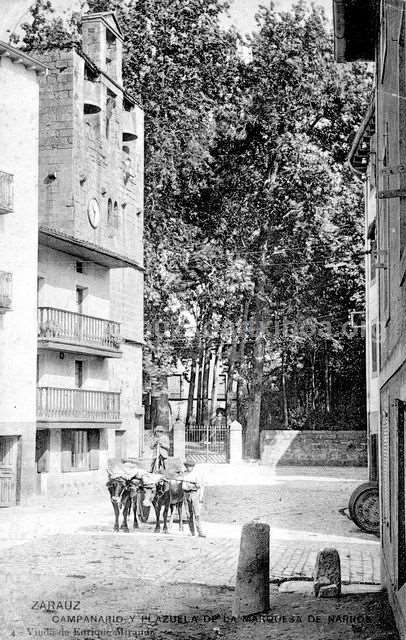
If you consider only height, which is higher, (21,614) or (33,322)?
(33,322)

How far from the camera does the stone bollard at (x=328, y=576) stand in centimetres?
1085

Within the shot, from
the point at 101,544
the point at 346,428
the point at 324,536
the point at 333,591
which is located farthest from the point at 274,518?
the point at 346,428

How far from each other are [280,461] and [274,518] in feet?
67.3

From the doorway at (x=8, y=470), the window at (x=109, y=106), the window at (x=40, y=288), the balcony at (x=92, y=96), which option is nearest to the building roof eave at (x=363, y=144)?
the window at (x=40, y=288)

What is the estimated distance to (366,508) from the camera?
1814 cm

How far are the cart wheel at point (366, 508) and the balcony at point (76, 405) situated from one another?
1272 cm

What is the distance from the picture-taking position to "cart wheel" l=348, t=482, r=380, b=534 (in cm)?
1802

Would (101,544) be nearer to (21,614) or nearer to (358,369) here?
(21,614)

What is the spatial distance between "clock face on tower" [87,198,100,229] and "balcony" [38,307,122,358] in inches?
135

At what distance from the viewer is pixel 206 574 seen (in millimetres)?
13453

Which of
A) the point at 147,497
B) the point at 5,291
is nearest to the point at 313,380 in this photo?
the point at 5,291

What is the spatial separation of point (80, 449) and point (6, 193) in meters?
9.89

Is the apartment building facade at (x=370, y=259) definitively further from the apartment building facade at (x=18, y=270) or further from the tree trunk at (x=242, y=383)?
the tree trunk at (x=242, y=383)

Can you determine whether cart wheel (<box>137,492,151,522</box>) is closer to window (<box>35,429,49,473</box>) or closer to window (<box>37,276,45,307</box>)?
window (<box>35,429,49,473</box>)
